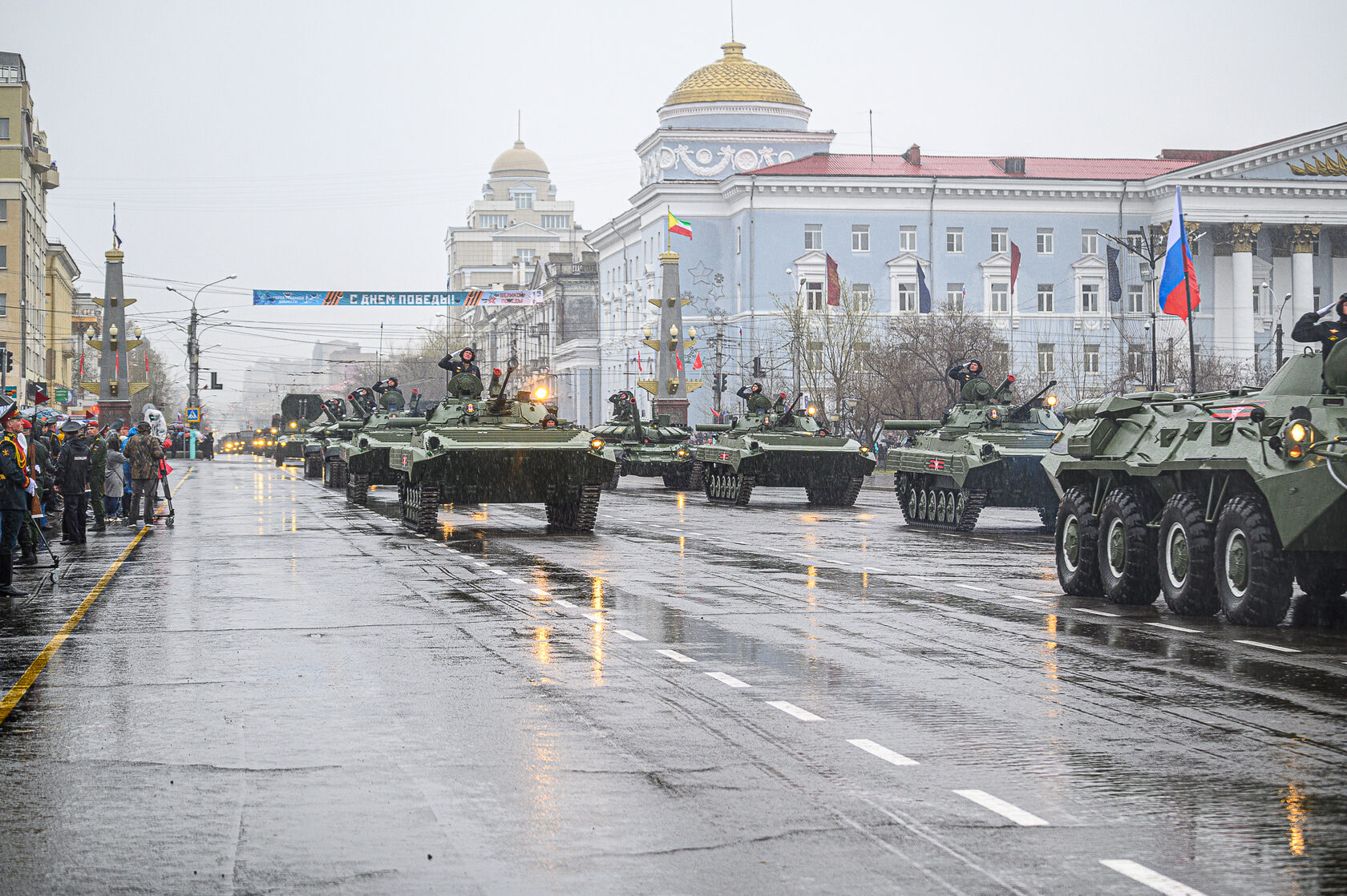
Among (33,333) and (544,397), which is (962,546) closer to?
(544,397)

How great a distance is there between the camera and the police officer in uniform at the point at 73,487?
79.6 feet

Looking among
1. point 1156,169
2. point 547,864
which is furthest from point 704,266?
point 547,864

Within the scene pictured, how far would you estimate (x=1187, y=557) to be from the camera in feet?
49.2

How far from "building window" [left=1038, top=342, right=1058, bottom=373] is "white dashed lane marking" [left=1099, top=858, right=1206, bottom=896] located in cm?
7136

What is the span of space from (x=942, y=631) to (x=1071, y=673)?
7.78ft

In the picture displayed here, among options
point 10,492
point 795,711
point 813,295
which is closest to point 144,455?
point 10,492

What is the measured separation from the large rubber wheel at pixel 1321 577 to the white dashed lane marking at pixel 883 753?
706 centimetres

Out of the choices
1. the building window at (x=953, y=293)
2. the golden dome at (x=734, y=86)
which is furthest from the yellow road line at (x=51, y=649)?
the golden dome at (x=734, y=86)

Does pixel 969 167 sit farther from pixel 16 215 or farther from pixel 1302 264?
pixel 16 215

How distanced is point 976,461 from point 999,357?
1574 inches

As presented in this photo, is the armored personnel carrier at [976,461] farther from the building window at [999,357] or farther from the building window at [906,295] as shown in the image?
the building window at [906,295]

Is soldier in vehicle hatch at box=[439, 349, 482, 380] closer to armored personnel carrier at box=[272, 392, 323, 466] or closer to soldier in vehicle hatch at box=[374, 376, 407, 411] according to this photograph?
soldier in vehicle hatch at box=[374, 376, 407, 411]

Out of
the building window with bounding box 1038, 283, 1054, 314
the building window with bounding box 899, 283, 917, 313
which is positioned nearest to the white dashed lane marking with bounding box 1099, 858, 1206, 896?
the building window with bounding box 899, 283, 917, 313

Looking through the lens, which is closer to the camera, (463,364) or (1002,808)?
(1002,808)
